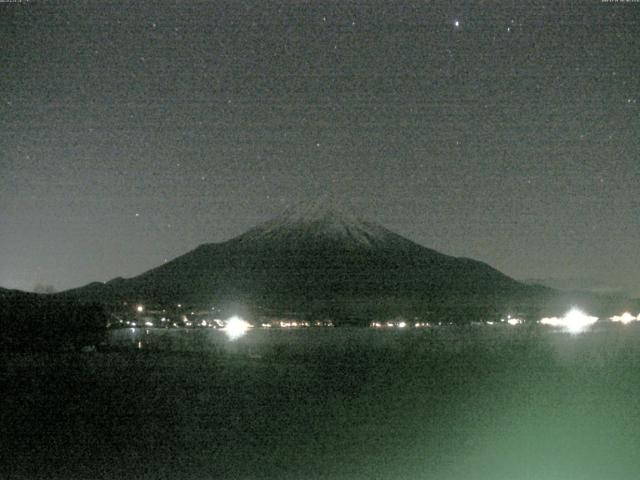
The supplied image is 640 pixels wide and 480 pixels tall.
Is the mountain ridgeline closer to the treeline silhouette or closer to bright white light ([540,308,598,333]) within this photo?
bright white light ([540,308,598,333])

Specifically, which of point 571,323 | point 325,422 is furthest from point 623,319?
point 325,422

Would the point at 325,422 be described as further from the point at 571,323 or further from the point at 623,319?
the point at 623,319

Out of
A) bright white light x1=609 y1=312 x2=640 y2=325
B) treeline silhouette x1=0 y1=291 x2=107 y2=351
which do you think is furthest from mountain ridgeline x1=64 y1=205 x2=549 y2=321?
treeline silhouette x1=0 y1=291 x2=107 y2=351

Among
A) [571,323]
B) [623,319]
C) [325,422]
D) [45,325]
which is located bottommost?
[325,422]

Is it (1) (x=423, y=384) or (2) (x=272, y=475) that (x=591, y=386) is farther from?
(2) (x=272, y=475)

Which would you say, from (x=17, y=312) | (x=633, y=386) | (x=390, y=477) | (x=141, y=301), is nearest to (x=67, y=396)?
(x=390, y=477)
